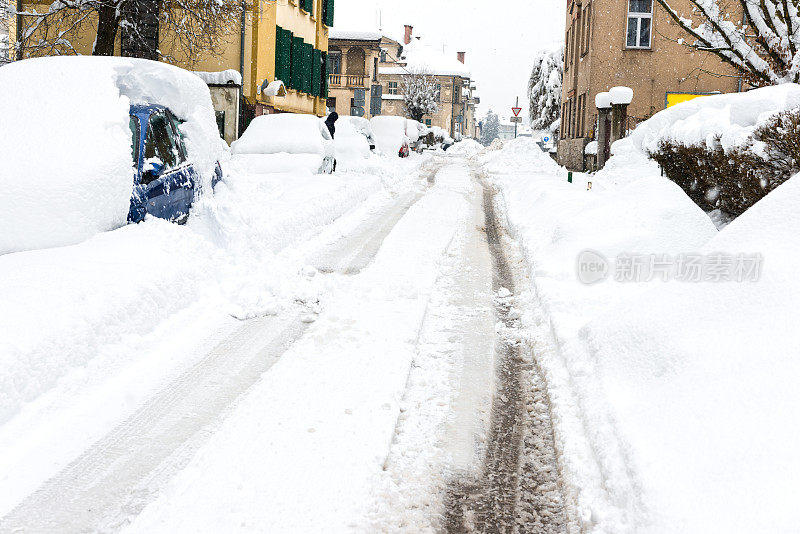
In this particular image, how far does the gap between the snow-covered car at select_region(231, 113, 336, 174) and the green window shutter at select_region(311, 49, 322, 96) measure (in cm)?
1737

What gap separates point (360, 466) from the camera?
3.56m

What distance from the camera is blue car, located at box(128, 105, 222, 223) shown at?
7121 millimetres

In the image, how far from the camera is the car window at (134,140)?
281 inches

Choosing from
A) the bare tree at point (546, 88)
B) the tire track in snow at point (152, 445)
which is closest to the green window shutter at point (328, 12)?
the bare tree at point (546, 88)

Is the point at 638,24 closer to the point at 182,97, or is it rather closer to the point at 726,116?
the point at 726,116

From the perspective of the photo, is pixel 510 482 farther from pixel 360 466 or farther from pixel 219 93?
pixel 219 93

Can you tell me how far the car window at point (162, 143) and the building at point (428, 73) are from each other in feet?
247

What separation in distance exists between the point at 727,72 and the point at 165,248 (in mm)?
23225

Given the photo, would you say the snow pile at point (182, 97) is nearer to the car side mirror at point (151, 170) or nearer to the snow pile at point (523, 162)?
the car side mirror at point (151, 170)

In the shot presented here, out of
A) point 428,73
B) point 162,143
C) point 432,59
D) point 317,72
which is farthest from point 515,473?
point 432,59

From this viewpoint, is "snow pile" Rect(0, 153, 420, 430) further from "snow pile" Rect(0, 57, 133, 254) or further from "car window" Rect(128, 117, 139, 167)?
"car window" Rect(128, 117, 139, 167)

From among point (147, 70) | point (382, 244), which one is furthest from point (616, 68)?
point (147, 70)

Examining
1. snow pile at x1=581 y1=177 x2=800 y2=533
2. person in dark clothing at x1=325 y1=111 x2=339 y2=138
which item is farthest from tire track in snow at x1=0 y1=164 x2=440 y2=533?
person in dark clothing at x1=325 y1=111 x2=339 y2=138

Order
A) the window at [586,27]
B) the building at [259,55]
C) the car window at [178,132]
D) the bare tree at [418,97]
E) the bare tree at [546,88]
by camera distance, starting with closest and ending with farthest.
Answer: the car window at [178,132] → the building at [259,55] → the window at [586,27] → the bare tree at [546,88] → the bare tree at [418,97]
